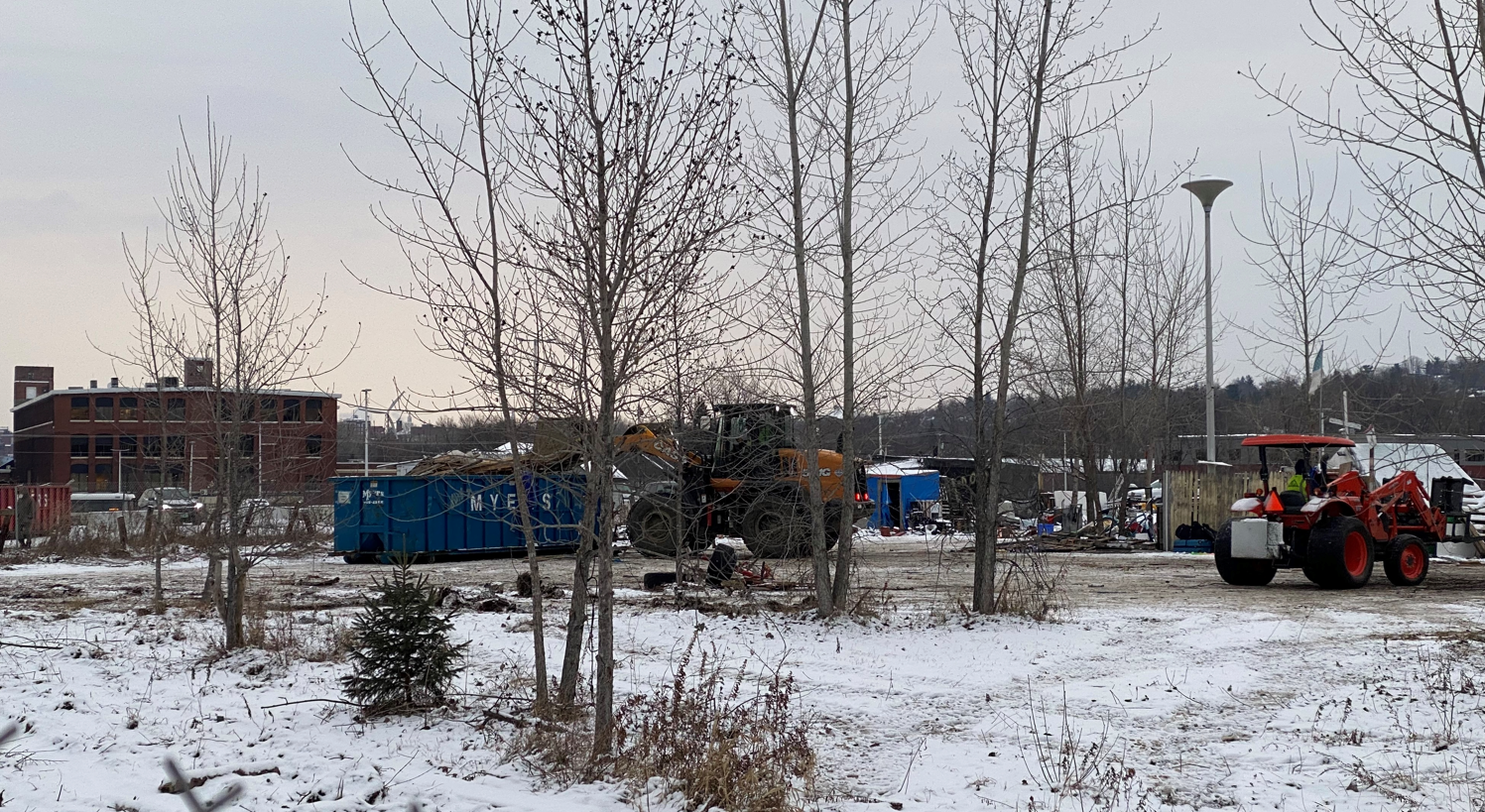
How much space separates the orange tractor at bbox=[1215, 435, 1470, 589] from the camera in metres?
16.1

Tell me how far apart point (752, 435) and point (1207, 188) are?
36.4 feet

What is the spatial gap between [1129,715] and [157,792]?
5677 mm

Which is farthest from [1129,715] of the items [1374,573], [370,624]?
[1374,573]

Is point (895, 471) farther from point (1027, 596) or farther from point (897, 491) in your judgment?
point (1027, 596)

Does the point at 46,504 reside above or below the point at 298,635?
above

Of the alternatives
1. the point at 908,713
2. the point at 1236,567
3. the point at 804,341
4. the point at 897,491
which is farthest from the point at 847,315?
the point at 897,491

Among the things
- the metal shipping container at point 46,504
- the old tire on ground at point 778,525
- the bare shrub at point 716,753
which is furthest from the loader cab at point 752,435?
the metal shipping container at point 46,504

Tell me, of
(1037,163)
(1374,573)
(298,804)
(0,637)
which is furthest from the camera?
(1374,573)

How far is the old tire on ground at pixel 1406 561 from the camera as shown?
16453mm

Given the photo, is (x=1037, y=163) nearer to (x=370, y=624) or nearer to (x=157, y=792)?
(x=370, y=624)

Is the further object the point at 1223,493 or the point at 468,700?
the point at 1223,493

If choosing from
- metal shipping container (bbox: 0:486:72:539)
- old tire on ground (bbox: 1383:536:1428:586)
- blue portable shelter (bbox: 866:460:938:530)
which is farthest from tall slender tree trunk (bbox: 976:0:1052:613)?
metal shipping container (bbox: 0:486:72:539)

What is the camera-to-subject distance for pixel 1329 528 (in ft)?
52.7

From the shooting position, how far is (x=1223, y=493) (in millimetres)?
25156
